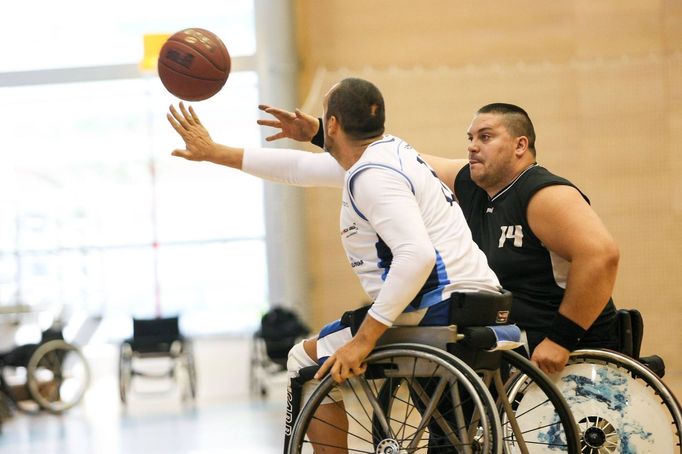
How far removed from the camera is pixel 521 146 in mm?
Result: 3385

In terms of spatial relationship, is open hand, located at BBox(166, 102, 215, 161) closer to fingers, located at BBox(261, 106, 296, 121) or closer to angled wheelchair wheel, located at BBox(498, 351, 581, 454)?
fingers, located at BBox(261, 106, 296, 121)

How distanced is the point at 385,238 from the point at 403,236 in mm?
56

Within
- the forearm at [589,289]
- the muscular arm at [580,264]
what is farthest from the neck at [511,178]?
the forearm at [589,289]

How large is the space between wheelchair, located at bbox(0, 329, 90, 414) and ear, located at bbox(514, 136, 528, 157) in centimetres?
547

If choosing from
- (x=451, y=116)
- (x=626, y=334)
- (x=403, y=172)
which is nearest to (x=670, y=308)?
(x=451, y=116)

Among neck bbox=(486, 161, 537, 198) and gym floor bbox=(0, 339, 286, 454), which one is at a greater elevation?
neck bbox=(486, 161, 537, 198)

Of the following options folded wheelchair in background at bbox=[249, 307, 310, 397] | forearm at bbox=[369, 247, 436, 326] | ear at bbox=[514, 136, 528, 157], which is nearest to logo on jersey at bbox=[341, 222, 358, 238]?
forearm at bbox=[369, 247, 436, 326]

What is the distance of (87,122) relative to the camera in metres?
10.8

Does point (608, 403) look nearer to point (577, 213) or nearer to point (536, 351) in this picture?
point (536, 351)

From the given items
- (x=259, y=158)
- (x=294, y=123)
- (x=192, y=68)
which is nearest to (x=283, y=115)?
(x=294, y=123)

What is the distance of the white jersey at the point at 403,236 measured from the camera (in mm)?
2434

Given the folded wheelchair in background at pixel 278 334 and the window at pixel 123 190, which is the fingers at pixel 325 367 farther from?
the window at pixel 123 190

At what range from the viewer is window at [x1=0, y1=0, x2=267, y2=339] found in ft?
34.2

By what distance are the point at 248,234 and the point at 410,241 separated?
803 cm
